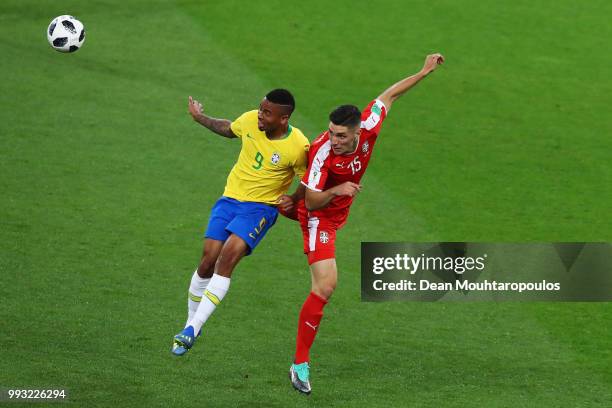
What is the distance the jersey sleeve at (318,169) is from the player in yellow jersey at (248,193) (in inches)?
18.2

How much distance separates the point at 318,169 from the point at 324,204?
311mm

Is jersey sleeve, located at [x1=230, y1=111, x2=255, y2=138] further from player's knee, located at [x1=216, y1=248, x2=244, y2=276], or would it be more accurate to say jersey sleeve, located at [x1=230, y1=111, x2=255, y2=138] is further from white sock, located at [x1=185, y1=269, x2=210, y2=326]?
white sock, located at [x1=185, y1=269, x2=210, y2=326]

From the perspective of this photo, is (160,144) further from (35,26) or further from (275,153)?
(275,153)

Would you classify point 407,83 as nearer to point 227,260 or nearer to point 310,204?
point 310,204

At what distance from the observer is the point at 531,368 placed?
1226 centimetres

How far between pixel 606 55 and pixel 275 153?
44.5ft

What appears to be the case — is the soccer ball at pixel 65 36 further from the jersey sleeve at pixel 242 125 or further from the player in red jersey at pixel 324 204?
the player in red jersey at pixel 324 204

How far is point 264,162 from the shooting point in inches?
442

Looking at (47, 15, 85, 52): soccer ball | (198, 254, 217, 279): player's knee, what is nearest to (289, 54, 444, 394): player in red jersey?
(198, 254, 217, 279): player's knee

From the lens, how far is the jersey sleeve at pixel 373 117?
10920 mm

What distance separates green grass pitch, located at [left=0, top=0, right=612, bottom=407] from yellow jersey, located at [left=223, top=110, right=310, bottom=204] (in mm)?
1806

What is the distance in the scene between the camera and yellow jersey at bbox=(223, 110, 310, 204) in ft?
36.8

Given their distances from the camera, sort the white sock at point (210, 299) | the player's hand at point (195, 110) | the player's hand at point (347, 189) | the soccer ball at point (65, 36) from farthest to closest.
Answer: the soccer ball at point (65, 36)
the player's hand at point (195, 110)
the white sock at point (210, 299)
the player's hand at point (347, 189)

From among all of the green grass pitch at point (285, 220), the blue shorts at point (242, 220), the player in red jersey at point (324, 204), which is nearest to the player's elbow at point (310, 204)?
the player in red jersey at point (324, 204)
